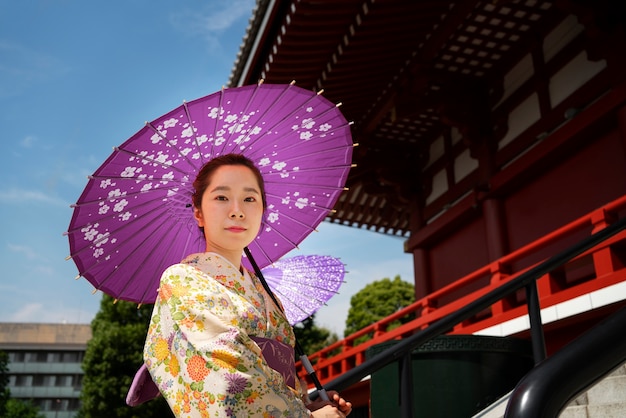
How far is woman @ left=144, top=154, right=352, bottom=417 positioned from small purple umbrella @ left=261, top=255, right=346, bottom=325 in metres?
0.89

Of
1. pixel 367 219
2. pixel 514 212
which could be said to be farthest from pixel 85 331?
pixel 514 212

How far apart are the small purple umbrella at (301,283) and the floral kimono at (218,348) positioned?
40.3 inches

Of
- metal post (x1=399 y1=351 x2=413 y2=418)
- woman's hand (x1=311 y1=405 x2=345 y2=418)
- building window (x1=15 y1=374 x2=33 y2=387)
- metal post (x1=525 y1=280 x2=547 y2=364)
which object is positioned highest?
building window (x1=15 y1=374 x2=33 y2=387)

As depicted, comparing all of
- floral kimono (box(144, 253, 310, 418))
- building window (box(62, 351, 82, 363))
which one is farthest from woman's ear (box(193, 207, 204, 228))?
building window (box(62, 351, 82, 363))

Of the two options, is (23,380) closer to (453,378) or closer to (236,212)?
(453,378)

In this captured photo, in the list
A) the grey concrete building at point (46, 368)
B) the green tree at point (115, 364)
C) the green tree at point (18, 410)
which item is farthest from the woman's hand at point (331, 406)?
the grey concrete building at point (46, 368)

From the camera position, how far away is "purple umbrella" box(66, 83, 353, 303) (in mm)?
2336

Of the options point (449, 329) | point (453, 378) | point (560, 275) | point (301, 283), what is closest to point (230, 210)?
point (301, 283)

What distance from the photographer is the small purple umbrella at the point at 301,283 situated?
3008 mm

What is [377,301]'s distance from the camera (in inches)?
1105

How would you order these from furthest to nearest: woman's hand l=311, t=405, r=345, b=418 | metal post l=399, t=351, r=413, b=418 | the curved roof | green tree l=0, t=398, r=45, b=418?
green tree l=0, t=398, r=45, b=418
the curved roof
metal post l=399, t=351, r=413, b=418
woman's hand l=311, t=405, r=345, b=418

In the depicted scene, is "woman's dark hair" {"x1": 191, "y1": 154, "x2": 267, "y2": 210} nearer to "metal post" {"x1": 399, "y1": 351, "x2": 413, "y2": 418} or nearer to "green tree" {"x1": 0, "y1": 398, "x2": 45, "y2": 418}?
"metal post" {"x1": 399, "y1": 351, "x2": 413, "y2": 418}

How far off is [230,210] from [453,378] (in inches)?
78.1

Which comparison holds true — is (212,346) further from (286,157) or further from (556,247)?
(556,247)
